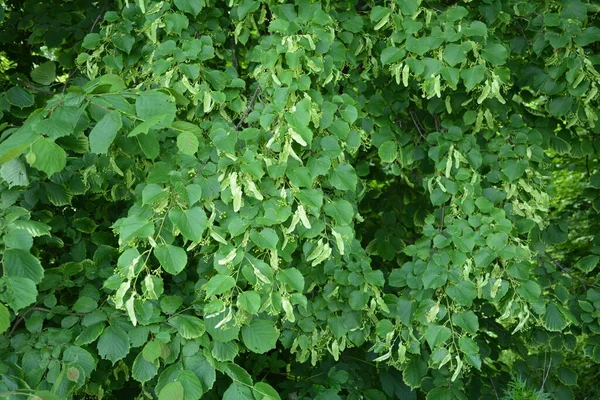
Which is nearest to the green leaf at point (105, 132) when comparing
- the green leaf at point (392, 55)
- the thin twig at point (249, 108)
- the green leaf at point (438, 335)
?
the thin twig at point (249, 108)

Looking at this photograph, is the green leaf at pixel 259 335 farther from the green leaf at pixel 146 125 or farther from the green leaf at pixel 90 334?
the green leaf at pixel 146 125

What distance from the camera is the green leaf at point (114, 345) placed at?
2244 mm

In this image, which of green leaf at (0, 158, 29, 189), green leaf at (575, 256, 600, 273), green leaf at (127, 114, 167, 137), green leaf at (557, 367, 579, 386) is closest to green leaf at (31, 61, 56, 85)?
green leaf at (0, 158, 29, 189)

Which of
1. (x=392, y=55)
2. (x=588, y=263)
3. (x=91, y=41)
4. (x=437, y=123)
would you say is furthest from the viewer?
(x=588, y=263)

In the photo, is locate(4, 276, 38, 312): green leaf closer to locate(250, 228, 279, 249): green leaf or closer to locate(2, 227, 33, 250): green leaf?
locate(2, 227, 33, 250): green leaf

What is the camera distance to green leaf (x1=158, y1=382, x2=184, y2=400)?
2070 mm

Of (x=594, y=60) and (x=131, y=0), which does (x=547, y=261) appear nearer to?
(x=594, y=60)

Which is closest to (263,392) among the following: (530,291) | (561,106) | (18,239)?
(18,239)

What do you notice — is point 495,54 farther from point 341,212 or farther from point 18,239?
point 18,239

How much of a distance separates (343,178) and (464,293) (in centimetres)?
61

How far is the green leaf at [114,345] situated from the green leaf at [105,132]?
27.2 inches

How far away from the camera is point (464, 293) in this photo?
8.16ft

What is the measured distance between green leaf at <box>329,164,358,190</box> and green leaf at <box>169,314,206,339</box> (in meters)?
0.61

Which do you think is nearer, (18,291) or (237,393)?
(18,291)
